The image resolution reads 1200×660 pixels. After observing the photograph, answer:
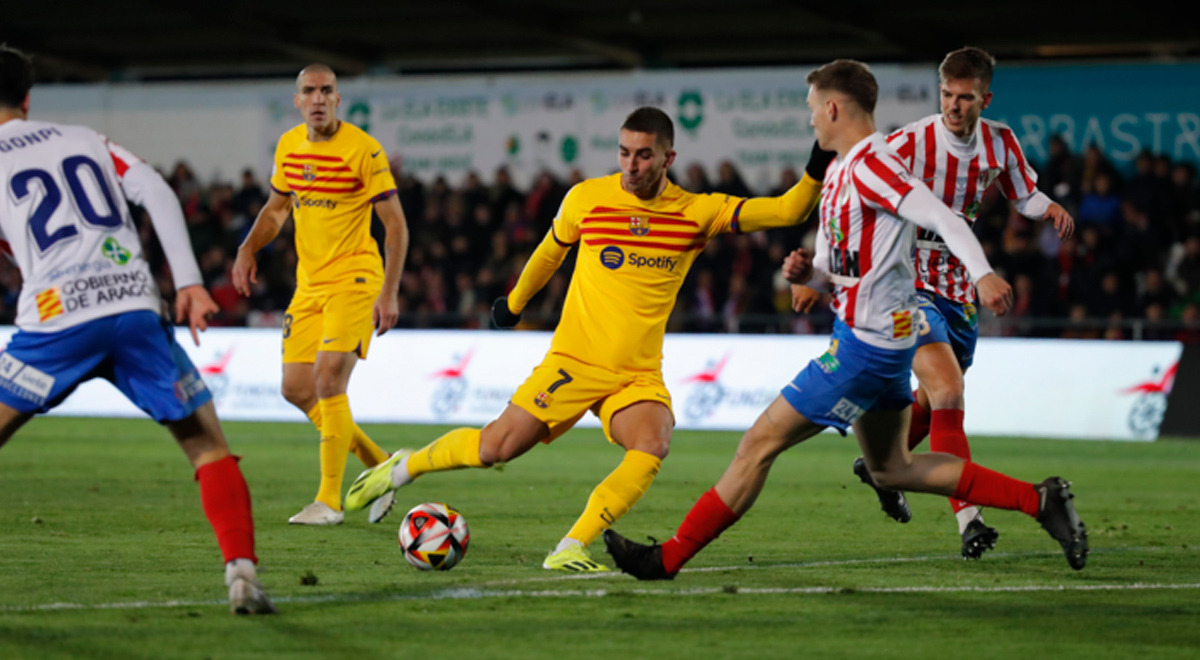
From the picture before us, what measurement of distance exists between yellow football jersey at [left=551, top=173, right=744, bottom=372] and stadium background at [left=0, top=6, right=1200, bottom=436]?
10302mm

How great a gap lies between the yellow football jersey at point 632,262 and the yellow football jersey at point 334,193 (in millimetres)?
2104

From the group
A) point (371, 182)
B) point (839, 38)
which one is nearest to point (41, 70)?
point (839, 38)

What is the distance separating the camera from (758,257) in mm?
19719

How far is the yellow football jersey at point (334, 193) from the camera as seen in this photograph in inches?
324

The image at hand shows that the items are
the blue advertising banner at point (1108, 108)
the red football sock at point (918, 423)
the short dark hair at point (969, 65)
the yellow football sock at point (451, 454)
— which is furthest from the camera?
the blue advertising banner at point (1108, 108)

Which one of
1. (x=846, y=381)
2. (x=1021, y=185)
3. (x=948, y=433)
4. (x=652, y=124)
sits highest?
(x=652, y=124)

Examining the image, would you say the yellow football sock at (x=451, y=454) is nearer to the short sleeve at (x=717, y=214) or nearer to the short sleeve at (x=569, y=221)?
the short sleeve at (x=569, y=221)

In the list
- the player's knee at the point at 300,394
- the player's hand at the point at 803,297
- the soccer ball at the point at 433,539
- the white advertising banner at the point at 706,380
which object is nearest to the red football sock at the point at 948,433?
the player's hand at the point at 803,297

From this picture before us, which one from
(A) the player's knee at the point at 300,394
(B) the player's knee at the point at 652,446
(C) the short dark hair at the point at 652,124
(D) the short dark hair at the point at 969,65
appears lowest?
(A) the player's knee at the point at 300,394

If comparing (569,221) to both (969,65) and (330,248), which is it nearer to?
(969,65)

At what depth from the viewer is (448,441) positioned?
21.4ft

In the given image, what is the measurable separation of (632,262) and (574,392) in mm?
623

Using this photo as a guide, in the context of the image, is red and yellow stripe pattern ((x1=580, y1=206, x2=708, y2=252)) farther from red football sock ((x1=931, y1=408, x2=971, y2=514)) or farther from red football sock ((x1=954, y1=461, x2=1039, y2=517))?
red football sock ((x1=954, y1=461, x2=1039, y2=517))

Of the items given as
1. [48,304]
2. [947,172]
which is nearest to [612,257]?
[947,172]
